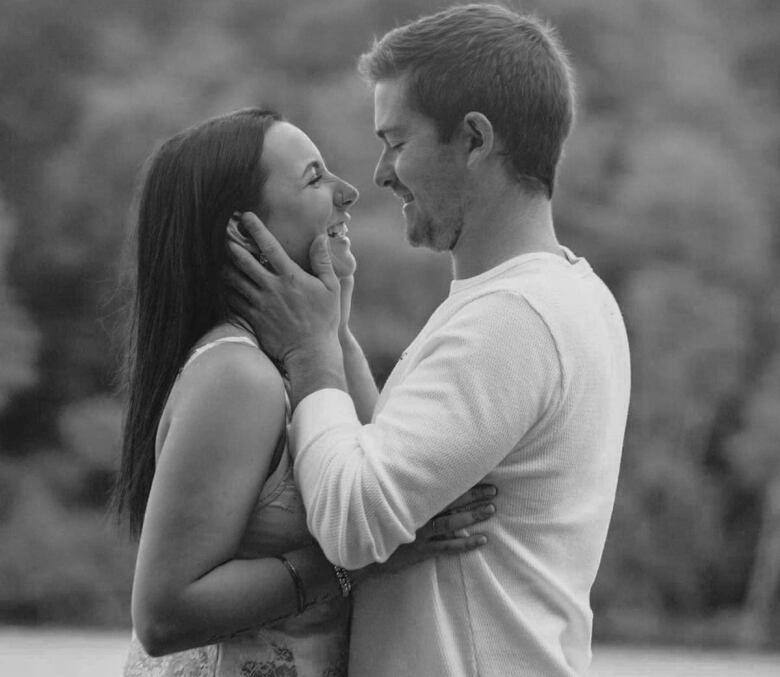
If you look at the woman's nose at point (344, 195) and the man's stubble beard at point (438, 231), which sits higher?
the woman's nose at point (344, 195)

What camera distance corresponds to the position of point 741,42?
9766 millimetres

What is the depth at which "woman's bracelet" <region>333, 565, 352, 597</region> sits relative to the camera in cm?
146

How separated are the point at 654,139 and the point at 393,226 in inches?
104

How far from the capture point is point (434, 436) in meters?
1.32

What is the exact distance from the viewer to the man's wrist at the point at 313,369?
4.85 ft

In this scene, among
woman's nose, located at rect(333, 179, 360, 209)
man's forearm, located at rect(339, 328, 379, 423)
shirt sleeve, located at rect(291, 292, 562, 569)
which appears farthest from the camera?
man's forearm, located at rect(339, 328, 379, 423)

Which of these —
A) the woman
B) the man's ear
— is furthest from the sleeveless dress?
the man's ear

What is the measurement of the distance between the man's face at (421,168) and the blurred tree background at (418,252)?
6117 mm

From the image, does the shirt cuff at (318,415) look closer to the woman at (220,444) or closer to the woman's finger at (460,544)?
the woman at (220,444)

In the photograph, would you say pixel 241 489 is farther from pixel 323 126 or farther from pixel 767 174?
pixel 767 174

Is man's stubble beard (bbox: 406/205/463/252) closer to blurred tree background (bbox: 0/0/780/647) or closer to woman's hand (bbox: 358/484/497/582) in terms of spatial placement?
woman's hand (bbox: 358/484/497/582)

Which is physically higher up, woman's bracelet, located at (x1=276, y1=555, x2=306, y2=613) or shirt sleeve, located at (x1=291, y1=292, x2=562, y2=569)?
shirt sleeve, located at (x1=291, y1=292, x2=562, y2=569)

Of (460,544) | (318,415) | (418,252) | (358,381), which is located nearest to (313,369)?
(318,415)

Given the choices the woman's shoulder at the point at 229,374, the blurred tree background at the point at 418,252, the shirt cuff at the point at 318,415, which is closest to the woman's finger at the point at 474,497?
the shirt cuff at the point at 318,415
